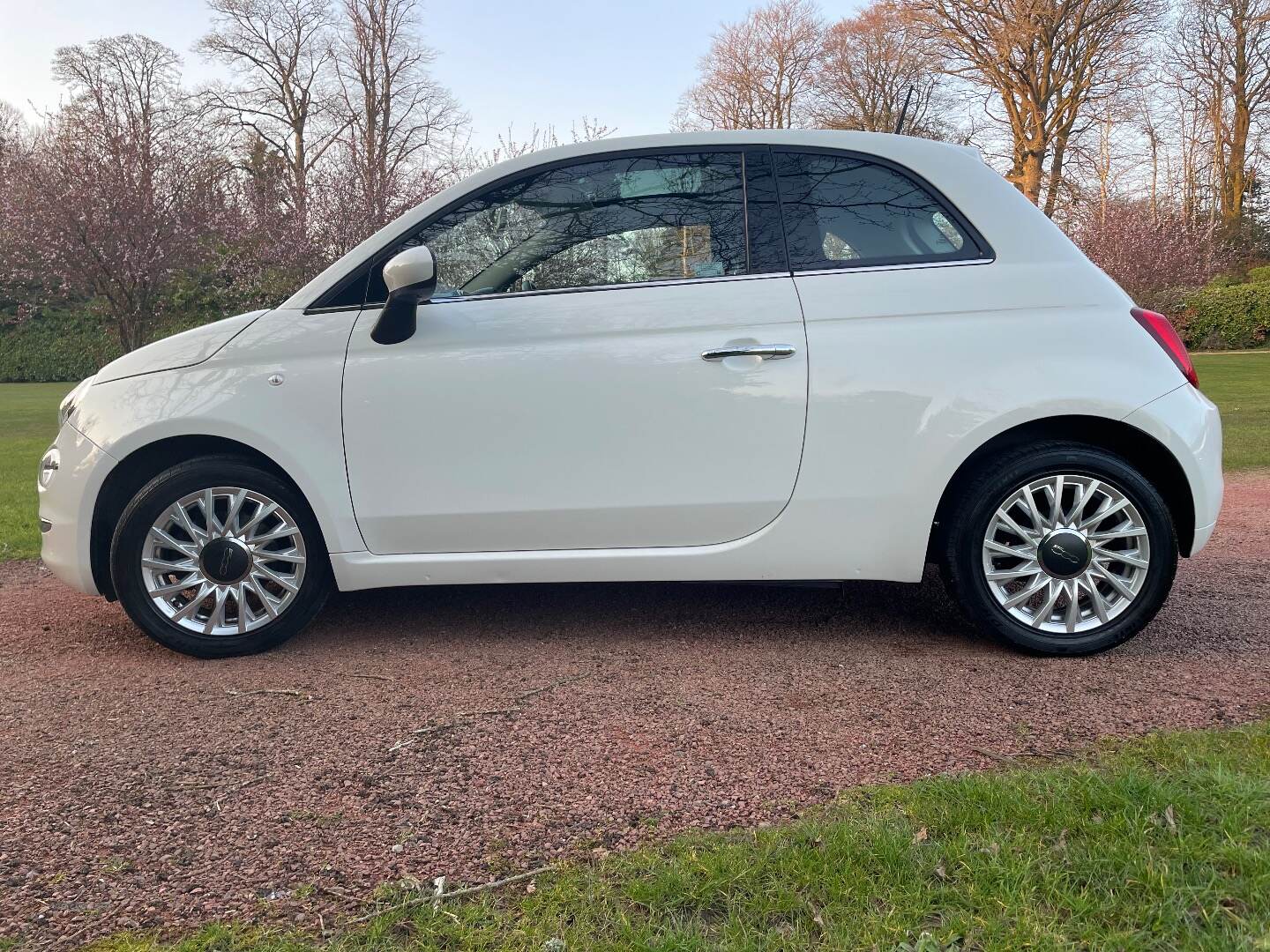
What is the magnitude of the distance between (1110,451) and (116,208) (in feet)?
44.8

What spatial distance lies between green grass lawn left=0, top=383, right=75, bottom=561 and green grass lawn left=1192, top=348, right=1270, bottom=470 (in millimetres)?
9522

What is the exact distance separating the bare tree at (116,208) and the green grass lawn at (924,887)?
13447mm

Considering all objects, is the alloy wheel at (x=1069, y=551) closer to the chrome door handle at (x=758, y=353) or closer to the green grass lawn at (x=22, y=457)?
the chrome door handle at (x=758, y=353)

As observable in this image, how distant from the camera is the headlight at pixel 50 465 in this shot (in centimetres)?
369

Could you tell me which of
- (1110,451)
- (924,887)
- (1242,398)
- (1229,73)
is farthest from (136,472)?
(1229,73)

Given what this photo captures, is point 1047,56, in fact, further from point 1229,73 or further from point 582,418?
point 582,418

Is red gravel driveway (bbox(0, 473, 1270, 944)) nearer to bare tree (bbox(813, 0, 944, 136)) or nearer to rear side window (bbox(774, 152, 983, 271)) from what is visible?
rear side window (bbox(774, 152, 983, 271))

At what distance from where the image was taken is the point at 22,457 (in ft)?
35.4

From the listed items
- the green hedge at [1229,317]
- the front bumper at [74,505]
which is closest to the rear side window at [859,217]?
the front bumper at [74,505]

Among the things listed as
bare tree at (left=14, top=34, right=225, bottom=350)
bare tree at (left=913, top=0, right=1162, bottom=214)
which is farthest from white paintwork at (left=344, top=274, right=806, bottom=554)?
bare tree at (left=913, top=0, right=1162, bottom=214)

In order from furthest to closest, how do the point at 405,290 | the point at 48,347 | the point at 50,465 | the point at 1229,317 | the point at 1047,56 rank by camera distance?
the point at 1229,317, the point at 48,347, the point at 1047,56, the point at 50,465, the point at 405,290

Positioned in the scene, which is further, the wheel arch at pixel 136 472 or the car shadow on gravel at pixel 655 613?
the car shadow on gravel at pixel 655 613

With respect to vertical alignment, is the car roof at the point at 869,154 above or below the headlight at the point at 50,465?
above

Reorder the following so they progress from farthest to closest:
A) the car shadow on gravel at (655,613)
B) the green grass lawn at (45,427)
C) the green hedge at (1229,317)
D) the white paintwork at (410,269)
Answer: the green hedge at (1229,317), the green grass lawn at (45,427), the car shadow on gravel at (655,613), the white paintwork at (410,269)
